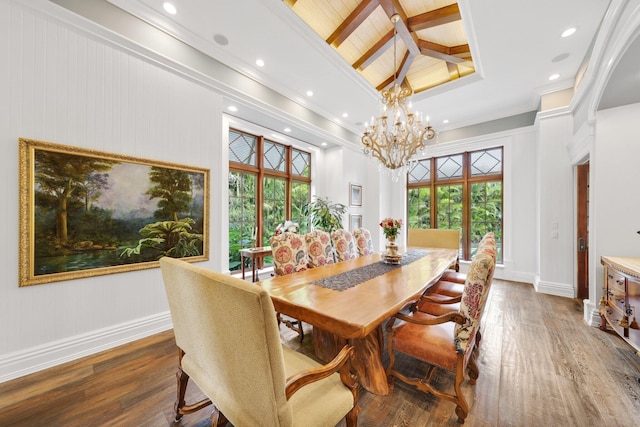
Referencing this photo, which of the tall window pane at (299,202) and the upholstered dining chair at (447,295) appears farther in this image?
the tall window pane at (299,202)

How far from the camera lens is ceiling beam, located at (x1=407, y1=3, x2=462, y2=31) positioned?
8.65 ft

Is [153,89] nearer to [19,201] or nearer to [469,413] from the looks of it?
[19,201]

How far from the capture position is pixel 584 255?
361 centimetres

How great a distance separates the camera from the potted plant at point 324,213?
4.90 metres

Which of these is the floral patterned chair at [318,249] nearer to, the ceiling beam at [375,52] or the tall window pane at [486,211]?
the ceiling beam at [375,52]

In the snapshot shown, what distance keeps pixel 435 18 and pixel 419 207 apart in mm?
4041

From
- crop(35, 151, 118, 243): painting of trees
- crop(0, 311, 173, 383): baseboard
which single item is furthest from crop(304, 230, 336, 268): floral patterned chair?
crop(35, 151, 118, 243): painting of trees

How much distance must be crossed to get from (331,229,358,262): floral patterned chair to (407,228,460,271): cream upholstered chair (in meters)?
1.82

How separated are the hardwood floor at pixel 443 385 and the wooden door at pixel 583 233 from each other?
1471 mm

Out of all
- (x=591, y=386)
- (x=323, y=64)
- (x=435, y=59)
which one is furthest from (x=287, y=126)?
(x=591, y=386)

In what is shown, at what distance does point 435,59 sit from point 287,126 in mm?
2562

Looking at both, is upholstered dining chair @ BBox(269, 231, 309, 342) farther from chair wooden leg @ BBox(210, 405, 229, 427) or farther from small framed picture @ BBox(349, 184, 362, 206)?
small framed picture @ BBox(349, 184, 362, 206)

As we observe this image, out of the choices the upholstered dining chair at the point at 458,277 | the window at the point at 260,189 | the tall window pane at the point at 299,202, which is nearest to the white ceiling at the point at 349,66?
the window at the point at 260,189

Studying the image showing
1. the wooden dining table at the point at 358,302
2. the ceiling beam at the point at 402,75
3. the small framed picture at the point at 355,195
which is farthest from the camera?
the small framed picture at the point at 355,195
